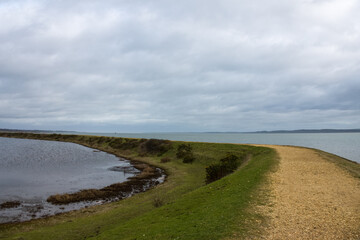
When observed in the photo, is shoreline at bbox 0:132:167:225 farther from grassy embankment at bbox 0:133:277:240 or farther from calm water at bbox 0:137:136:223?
grassy embankment at bbox 0:133:277:240

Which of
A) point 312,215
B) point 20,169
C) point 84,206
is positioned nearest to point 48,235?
point 84,206

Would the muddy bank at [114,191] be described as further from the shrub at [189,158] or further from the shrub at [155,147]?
the shrub at [155,147]

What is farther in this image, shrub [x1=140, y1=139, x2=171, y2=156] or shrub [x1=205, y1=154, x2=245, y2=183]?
shrub [x1=140, y1=139, x2=171, y2=156]

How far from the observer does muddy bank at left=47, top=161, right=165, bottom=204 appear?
24.8m

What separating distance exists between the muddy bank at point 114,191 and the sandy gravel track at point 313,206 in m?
17.1

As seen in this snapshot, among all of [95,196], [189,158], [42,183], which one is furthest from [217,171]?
[42,183]

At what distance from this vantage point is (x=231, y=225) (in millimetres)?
10625

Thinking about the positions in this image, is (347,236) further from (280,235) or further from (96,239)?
(96,239)

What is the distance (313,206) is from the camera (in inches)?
535

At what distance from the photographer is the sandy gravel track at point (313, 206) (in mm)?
10172

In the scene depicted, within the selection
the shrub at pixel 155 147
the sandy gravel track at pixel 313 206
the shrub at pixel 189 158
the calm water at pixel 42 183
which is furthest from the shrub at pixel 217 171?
the shrub at pixel 155 147

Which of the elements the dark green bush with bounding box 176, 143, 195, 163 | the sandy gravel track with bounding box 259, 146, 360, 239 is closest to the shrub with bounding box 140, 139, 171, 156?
the dark green bush with bounding box 176, 143, 195, 163

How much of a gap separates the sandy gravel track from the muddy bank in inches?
675

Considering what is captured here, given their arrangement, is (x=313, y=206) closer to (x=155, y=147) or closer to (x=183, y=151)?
(x=183, y=151)
